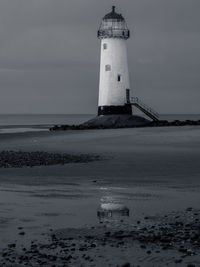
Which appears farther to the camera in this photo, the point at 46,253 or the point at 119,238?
the point at 119,238

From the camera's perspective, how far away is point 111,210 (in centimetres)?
1277

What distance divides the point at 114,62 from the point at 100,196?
37102 millimetres

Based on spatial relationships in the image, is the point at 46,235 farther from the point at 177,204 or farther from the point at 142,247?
the point at 177,204

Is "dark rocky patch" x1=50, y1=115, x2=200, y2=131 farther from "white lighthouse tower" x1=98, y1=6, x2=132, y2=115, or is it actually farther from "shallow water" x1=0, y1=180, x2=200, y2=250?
"shallow water" x1=0, y1=180, x2=200, y2=250

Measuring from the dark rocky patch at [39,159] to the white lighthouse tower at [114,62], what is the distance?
2459 centimetres

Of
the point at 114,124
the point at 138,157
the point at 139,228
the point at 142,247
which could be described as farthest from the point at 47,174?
the point at 114,124

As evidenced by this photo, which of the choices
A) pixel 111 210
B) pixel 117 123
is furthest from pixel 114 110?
pixel 111 210

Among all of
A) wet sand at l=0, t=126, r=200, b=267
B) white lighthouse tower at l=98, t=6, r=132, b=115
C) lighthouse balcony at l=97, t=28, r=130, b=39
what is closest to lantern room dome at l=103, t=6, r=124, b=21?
white lighthouse tower at l=98, t=6, r=132, b=115

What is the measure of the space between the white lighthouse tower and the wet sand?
24.1 metres

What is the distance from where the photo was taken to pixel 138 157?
85.6ft

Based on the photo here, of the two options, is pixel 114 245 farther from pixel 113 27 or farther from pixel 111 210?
pixel 113 27

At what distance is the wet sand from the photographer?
945 centimetres

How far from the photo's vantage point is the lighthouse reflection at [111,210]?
11.9 metres

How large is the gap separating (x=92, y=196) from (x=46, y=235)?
444 centimetres
